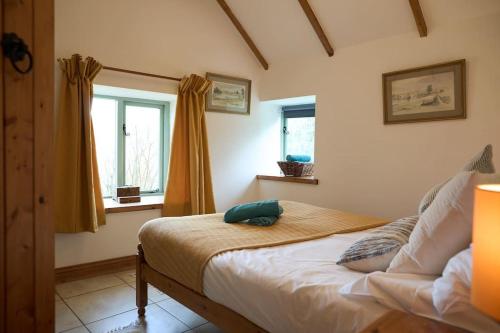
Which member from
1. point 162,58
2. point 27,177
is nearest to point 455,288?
point 27,177

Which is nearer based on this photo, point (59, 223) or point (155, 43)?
point (59, 223)

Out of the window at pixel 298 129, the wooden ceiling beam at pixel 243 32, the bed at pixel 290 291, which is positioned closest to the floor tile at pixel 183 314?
the bed at pixel 290 291

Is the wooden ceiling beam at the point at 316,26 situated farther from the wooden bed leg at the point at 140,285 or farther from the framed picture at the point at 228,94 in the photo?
the wooden bed leg at the point at 140,285

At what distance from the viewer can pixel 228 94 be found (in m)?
4.01

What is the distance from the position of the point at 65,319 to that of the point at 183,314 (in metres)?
0.75

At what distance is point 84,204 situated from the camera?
304 cm

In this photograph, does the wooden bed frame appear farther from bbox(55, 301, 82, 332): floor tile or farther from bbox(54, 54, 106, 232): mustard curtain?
bbox(54, 54, 106, 232): mustard curtain

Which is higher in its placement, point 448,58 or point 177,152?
point 448,58

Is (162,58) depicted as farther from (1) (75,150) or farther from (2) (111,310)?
(2) (111,310)

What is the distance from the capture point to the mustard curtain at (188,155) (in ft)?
11.7

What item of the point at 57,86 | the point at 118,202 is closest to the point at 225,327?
the point at 118,202

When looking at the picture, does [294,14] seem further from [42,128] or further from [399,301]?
[399,301]

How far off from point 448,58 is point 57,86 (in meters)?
3.12

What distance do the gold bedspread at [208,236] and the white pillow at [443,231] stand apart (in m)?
0.78
